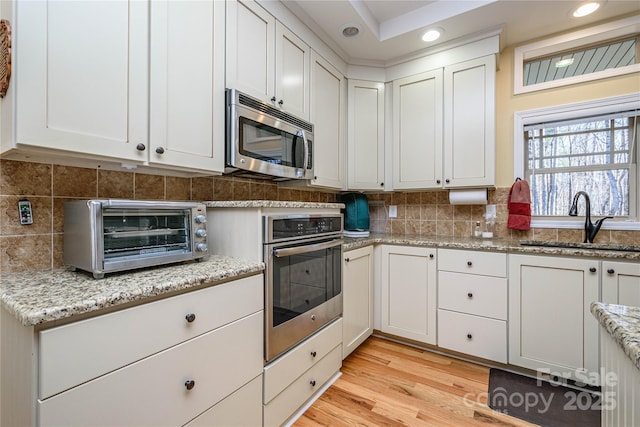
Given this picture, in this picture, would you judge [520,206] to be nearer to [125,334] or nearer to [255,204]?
[255,204]

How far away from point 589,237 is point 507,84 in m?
1.41

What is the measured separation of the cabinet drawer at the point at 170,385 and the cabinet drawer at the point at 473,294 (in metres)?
1.52

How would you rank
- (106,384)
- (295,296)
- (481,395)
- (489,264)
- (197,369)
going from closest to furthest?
(106,384)
(197,369)
(295,296)
(481,395)
(489,264)

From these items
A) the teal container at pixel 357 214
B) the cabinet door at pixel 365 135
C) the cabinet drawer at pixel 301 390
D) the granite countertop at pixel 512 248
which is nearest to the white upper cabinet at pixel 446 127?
the cabinet door at pixel 365 135

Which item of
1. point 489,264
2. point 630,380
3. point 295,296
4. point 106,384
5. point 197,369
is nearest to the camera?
point 630,380

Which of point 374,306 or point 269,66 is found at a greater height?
point 269,66

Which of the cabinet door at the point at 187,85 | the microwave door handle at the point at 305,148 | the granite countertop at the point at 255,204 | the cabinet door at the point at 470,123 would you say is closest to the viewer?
the cabinet door at the point at 187,85

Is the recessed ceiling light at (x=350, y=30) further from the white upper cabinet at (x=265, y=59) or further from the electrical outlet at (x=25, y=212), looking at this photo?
the electrical outlet at (x=25, y=212)

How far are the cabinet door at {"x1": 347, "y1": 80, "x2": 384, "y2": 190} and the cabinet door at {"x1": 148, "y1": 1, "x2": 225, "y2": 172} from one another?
4.63 feet

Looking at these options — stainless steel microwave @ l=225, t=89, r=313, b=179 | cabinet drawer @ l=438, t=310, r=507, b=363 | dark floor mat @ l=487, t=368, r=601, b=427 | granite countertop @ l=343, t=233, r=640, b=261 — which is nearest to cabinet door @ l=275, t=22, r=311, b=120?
stainless steel microwave @ l=225, t=89, r=313, b=179

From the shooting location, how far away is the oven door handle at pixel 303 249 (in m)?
1.42

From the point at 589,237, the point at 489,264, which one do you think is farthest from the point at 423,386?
the point at 589,237

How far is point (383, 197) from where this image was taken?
3.04m

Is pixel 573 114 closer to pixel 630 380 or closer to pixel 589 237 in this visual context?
pixel 589 237
